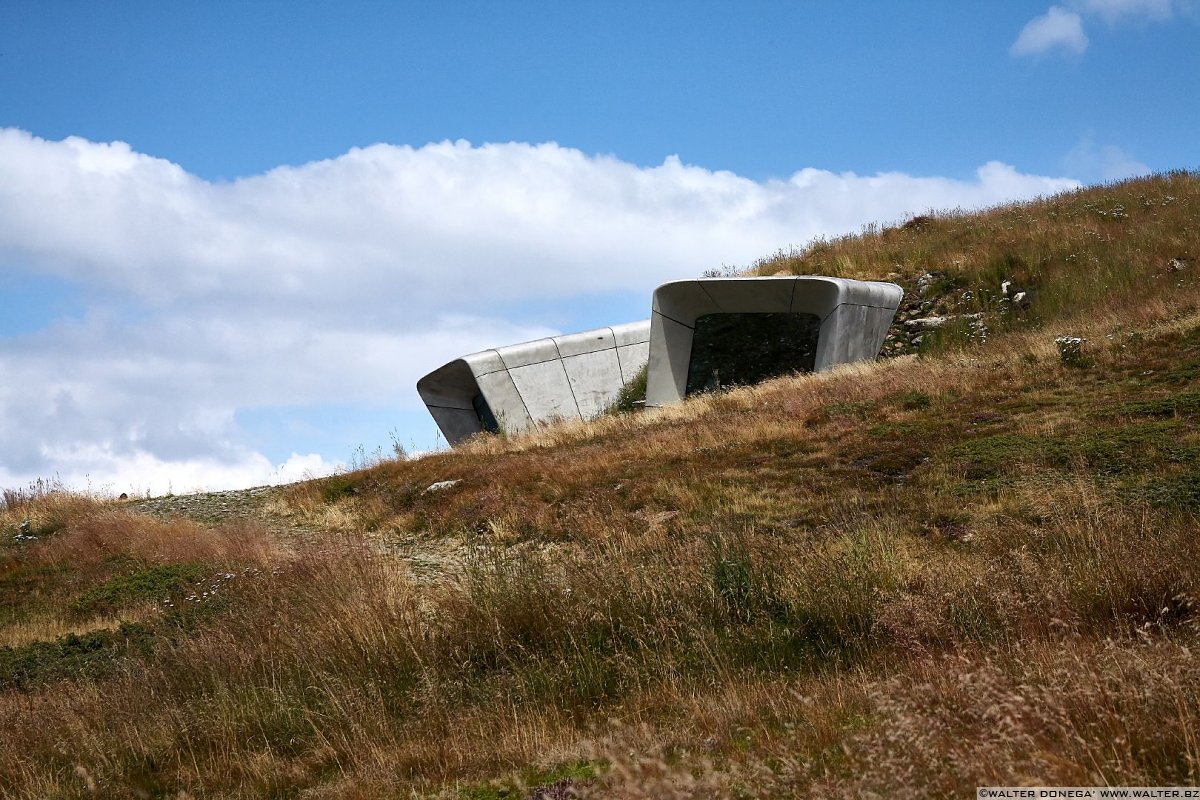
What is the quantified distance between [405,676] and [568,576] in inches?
53.3

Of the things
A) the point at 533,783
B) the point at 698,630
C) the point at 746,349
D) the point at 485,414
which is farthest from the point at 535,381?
the point at 533,783

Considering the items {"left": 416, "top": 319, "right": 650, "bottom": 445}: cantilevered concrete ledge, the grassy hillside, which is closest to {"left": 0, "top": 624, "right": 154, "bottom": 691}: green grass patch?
the grassy hillside

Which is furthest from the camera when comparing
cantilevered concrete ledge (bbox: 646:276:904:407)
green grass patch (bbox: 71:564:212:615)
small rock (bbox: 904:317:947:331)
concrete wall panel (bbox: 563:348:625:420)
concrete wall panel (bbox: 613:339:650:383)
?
concrete wall panel (bbox: 613:339:650:383)

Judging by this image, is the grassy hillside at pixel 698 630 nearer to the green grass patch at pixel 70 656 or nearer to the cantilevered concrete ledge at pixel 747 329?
the green grass patch at pixel 70 656

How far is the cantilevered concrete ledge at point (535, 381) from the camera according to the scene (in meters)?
25.4

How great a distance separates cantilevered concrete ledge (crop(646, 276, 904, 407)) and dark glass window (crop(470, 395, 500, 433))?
15.1ft

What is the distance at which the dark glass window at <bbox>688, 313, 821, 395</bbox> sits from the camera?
23.6m

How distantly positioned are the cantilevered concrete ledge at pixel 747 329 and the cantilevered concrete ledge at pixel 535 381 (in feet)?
9.88

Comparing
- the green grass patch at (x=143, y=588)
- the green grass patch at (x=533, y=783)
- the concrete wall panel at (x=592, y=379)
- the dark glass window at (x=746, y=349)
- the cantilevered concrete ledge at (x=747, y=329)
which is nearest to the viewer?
the green grass patch at (x=533, y=783)

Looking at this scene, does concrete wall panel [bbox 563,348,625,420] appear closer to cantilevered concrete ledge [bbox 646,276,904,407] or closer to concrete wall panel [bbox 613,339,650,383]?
concrete wall panel [bbox 613,339,650,383]

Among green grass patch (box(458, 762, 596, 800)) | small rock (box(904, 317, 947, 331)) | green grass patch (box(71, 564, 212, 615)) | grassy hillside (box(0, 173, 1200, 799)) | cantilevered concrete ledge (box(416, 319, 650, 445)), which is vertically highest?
cantilevered concrete ledge (box(416, 319, 650, 445))

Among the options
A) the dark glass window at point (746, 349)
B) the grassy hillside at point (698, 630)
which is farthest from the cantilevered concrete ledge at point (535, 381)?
the grassy hillside at point (698, 630)

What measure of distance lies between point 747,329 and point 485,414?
7.86 metres

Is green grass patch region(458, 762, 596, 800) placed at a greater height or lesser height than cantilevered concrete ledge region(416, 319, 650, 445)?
lesser
